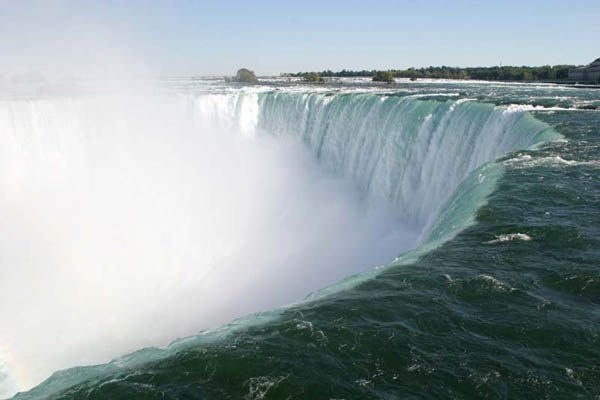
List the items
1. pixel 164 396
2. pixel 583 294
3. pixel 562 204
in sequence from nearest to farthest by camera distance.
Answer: pixel 164 396 → pixel 583 294 → pixel 562 204

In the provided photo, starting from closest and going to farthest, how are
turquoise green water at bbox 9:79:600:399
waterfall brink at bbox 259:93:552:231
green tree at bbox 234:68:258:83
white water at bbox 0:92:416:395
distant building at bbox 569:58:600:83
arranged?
turquoise green water at bbox 9:79:600:399 → white water at bbox 0:92:416:395 → waterfall brink at bbox 259:93:552:231 → distant building at bbox 569:58:600:83 → green tree at bbox 234:68:258:83

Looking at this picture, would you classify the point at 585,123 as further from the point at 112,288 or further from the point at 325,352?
the point at 112,288

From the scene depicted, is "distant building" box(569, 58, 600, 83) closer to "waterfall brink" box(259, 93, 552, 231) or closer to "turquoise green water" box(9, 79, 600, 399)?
"waterfall brink" box(259, 93, 552, 231)

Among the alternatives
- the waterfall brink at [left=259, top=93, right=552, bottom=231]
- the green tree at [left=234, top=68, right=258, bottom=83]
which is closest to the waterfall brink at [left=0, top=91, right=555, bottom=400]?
the waterfall brink at [left=259, top=93, right=552, bottom=231]

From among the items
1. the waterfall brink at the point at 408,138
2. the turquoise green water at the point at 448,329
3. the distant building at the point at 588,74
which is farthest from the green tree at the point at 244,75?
the turquoise green water at the point at 448,329

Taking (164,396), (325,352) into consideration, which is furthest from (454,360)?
(164,396)

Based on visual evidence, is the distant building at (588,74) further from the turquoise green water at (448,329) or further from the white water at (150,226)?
the turquoise green water at (448,329)

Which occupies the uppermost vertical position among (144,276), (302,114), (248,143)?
(302,114)
